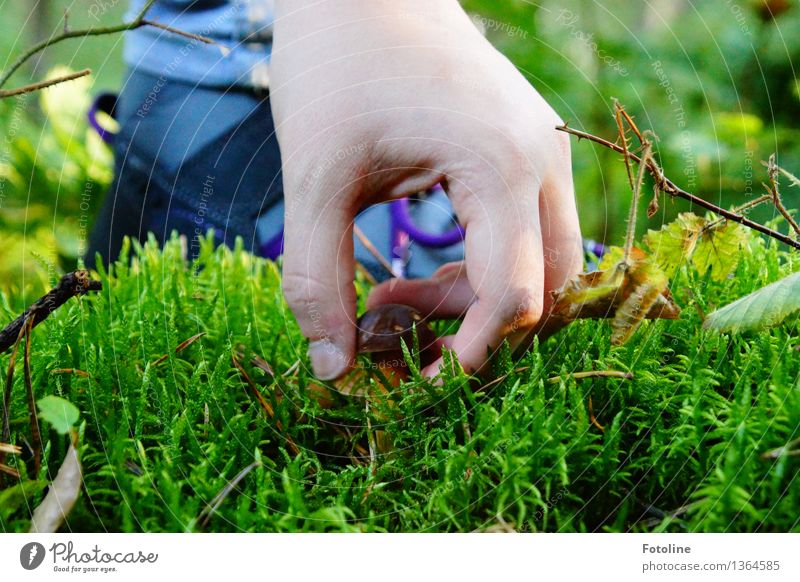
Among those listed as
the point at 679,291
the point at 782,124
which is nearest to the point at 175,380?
the point at 679,291

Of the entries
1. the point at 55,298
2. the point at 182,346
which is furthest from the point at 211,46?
the point at 55,298

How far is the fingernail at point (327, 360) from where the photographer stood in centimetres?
69

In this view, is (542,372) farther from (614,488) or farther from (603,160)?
(603,160)

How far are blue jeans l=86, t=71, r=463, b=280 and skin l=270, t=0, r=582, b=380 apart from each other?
0.42 m

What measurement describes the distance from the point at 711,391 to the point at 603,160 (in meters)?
1.05

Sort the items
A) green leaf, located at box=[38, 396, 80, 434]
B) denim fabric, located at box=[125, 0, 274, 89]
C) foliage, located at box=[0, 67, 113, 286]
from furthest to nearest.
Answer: foliage, located at box=[0, 67, 113, 286] < denim fabric, located at box=[125, 0, 274, 89] < green leaf, located at box=[38, 396, 80, 434]

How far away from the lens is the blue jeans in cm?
114

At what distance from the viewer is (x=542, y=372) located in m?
0.65

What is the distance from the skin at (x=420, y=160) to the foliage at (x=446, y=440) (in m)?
0.06

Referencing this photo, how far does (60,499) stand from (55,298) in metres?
0.14

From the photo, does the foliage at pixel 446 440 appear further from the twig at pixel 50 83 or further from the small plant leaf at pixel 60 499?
the twig at pixel 50 83

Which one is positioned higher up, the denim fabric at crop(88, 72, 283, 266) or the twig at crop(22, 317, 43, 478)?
the denim fabric at crop(88, 72, 283, 266)
